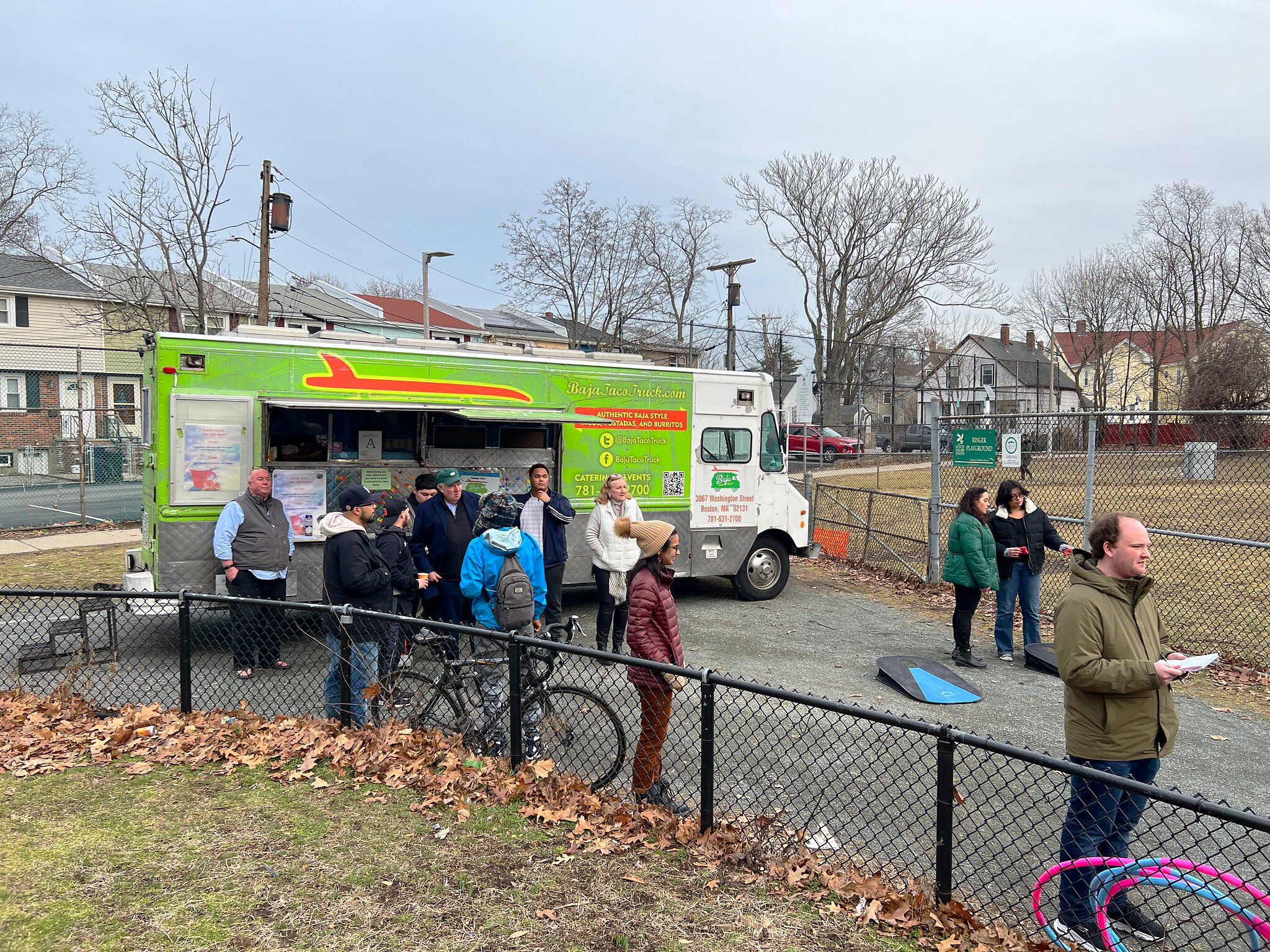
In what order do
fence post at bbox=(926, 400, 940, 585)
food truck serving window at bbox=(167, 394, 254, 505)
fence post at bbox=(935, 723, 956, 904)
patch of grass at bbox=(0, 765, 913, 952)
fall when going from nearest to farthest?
fence post at bbox=(935, 723, 956, 904)
patch of grass at bbox=(0, 765, 913, 952)
food truck serving window at bbox=(167, 394, 254, 505)
fence post at bbox=(926, 400, 940, 585)

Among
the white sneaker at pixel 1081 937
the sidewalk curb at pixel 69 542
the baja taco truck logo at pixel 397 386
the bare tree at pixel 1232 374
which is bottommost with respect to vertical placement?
the white sneaker at pixel 1081 937

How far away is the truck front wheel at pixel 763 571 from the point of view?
10.9 m

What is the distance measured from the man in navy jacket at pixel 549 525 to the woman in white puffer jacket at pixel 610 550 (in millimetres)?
276

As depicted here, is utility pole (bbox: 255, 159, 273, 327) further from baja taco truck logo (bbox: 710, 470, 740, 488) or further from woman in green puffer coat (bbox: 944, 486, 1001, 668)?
woman in green puffer coat (bbox: 944, 486, 1001, 668)

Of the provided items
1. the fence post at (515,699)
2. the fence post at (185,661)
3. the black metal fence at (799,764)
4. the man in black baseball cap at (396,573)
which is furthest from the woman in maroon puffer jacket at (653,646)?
the fence post at (185,661)

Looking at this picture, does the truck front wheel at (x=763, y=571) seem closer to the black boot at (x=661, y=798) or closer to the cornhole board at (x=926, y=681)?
the cornhole board at (x=926, y=681)

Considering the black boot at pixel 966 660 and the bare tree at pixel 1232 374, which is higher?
the bare tree at pixel 1232 374

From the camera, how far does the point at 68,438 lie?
2852 cm

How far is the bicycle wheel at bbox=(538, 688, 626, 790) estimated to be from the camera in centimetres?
486

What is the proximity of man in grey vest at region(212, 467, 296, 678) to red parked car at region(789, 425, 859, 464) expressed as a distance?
27965mm

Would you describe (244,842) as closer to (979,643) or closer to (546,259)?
(979,643)

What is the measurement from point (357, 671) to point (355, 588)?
57 cm

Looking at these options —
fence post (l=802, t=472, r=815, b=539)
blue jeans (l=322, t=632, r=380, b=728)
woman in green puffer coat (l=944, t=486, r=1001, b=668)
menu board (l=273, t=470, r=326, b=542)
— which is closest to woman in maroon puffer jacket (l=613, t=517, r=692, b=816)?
blue jeans (l=322, t=632, r=380, b=728)

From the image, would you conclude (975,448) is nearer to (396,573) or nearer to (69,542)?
(396,573)
